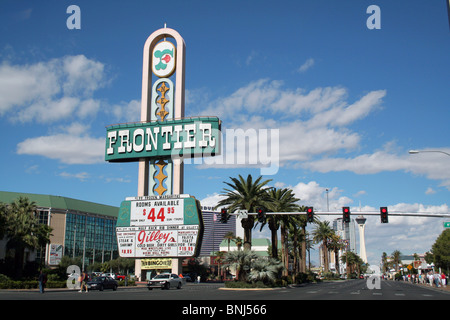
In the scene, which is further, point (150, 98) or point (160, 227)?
point (150, 98)

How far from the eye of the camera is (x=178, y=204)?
55.9m

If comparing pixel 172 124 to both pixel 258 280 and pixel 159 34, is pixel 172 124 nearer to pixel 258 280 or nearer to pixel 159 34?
pixel 159 34

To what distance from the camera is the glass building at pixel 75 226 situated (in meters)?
104

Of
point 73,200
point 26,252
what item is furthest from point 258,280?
point 73,200

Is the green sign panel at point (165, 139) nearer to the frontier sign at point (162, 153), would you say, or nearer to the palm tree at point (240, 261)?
the frontier sign at point (162, 153)

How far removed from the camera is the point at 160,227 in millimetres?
56281

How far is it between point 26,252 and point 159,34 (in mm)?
41257

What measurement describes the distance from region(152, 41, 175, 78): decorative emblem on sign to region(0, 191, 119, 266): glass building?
173ft

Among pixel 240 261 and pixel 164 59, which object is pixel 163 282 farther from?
pixel 164 59

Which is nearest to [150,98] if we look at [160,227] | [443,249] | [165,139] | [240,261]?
[165,139]

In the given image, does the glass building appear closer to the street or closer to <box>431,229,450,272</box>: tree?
the street

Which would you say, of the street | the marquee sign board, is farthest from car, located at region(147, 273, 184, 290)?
the marquee sign board

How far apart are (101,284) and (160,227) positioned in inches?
623

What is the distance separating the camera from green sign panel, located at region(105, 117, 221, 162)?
5691cm
